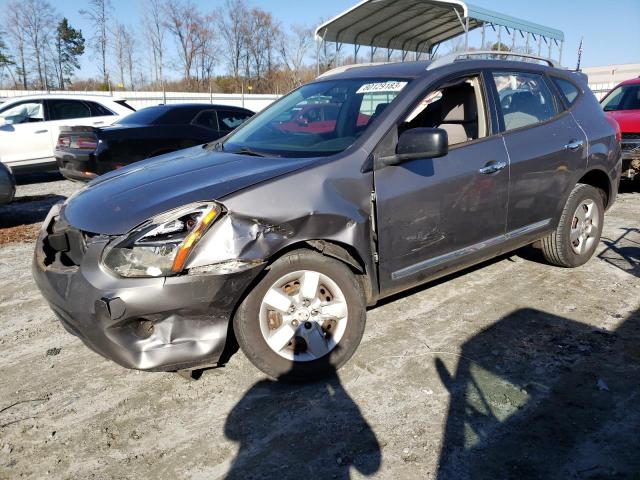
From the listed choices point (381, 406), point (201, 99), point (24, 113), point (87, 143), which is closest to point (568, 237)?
point (381, 406)

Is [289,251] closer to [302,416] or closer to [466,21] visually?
[302,416]

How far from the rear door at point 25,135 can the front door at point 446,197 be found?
8.82m

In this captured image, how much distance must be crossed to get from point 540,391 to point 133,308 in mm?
2164

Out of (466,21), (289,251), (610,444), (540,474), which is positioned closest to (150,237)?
(289,251)

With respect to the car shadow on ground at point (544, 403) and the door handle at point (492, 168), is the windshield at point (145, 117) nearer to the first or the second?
the door handle at point (492, 168)

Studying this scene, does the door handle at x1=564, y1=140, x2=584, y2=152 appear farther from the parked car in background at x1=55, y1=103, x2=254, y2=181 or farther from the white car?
the white car

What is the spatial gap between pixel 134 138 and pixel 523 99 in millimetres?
5423

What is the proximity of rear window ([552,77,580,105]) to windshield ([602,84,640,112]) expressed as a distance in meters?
5.10

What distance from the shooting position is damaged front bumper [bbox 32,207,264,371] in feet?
8.03

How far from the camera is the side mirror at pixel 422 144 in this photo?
2.96 m

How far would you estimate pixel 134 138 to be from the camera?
739 cm

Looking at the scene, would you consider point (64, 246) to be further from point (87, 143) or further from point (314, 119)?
point (87, 143)

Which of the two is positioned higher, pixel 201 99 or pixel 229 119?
pixel 201 99

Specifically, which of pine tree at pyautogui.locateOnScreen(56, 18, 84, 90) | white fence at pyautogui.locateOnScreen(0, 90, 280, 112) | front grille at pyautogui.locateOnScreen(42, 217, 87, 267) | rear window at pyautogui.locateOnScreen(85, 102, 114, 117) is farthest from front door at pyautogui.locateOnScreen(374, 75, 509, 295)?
pine tree at pyautogui.locateOnScreen(56, 18, 84, 90)
